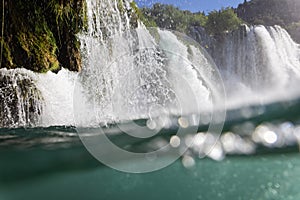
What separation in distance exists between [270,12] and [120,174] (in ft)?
193

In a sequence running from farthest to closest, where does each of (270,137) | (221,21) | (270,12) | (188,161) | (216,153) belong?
(270,12) < (221,21) < (270,137) < (216,153) < (188,161)

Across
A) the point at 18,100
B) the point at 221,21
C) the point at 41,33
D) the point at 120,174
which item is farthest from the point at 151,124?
the point at 221,21

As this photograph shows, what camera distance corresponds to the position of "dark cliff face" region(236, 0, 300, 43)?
5412 centimetres

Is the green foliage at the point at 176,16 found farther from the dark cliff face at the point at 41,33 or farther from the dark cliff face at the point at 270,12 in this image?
the dark cliff face at the point at 41,33

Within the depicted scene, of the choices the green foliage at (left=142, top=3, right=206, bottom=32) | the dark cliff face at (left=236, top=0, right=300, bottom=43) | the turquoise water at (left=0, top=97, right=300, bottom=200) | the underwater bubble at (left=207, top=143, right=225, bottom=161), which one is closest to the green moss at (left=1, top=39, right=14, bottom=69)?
the turquoise water at (left=0, top=97, right=300, bottom=200)

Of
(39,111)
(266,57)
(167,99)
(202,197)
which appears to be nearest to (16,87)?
(39,111)

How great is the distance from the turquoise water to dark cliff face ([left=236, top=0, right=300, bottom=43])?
158 feet

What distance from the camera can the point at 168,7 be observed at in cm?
5741

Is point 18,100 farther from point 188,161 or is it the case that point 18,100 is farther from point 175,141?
point 188,161

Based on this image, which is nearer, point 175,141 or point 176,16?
point 175,141

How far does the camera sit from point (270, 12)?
59.2 meters

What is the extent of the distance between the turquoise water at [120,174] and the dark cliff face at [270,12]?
4816cm

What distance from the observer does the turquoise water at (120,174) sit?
5.12 meters

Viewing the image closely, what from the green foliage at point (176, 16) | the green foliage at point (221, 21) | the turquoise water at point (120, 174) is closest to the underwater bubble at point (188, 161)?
the turquoise water at point (120, 174)
